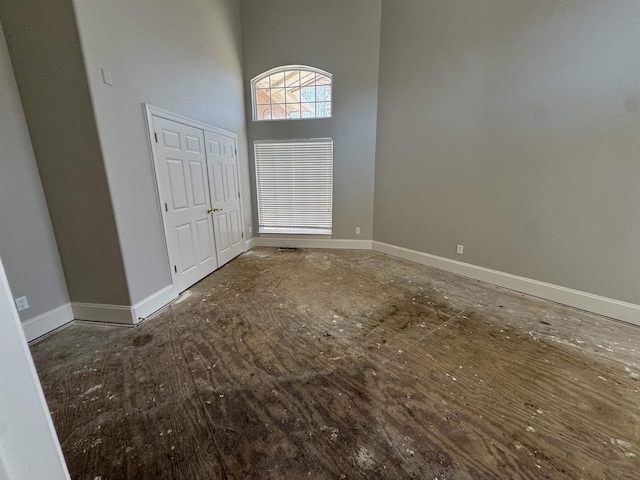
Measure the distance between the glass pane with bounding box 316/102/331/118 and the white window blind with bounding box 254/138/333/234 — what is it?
0.43 m

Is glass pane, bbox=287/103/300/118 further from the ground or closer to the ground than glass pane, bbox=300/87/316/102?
closer to the ground

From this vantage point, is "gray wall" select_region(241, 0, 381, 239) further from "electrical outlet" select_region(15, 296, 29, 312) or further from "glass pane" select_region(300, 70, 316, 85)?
"electrical outlet" select_region(15, 296, 29, 312)

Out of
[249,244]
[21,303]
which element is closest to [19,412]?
[21,303]

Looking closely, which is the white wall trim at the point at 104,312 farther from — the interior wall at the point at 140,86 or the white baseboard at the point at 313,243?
the white baseboard at the point at 313,243

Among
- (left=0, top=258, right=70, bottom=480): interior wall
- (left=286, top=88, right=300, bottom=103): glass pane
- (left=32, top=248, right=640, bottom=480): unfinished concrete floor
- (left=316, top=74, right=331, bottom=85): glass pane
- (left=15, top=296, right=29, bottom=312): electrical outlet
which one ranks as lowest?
(left=32, top=248, right=640, bottom=480): unfinished concrete floor

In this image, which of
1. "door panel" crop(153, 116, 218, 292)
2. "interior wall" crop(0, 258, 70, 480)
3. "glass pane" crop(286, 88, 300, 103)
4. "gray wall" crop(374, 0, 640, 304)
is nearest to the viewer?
"interior wall" crop(0, 258, 70, 480)

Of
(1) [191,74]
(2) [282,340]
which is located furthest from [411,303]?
(1) [191,74]

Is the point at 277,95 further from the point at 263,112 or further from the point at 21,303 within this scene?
the point at 21,303

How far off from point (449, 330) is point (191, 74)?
403 cm

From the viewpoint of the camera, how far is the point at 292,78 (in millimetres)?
4738

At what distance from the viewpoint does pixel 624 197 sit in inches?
96.2

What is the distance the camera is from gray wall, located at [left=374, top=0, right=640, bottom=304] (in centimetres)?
244

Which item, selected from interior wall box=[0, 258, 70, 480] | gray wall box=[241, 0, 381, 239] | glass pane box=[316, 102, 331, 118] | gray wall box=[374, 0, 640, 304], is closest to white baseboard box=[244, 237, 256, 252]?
gray wall box=[241, 0, 381, 239]

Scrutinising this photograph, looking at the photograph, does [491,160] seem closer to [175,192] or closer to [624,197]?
[624,197]
